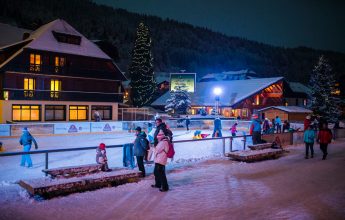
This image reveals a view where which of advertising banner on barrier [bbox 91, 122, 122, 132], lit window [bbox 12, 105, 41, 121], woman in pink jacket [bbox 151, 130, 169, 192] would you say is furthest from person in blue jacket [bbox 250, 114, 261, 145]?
lit window [bbox 12, 105, 41, 121]

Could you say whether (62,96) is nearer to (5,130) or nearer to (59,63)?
(59,63)

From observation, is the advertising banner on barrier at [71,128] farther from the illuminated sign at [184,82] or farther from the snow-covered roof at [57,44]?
the illuminated sign at [184,82]

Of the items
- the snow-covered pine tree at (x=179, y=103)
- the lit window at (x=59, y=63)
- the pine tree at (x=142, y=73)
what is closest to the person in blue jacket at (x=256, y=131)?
the lit window at (x=59, y=63)

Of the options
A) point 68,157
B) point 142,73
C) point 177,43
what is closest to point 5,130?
point 68,157

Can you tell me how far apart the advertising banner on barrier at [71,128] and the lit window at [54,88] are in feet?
39.8

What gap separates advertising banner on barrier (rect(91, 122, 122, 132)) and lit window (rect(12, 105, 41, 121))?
37.0ft

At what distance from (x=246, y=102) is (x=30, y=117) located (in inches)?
1251

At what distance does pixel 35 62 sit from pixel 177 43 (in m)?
119

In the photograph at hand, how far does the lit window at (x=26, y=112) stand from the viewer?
33844 mm

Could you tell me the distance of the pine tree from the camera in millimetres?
55062

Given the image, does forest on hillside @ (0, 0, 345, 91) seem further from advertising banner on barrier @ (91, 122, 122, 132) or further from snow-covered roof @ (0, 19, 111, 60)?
advertising banner on barrier @ (91, 122, 122, 132)

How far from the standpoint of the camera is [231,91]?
177 feet

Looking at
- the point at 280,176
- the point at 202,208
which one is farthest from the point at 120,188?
the point at 280,176

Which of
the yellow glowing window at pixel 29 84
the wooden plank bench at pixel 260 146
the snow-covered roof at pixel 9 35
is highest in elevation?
the snow-covered roof at pixel 9 35
